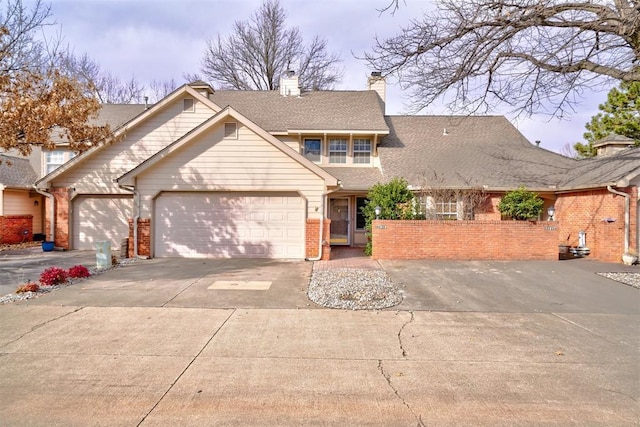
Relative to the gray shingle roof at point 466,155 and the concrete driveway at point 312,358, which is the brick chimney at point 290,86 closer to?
the gray shingle roof at point 466,155

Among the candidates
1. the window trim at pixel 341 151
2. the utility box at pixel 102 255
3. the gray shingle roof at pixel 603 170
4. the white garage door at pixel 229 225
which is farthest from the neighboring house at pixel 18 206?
the gray shingle roof at pixel 603 170

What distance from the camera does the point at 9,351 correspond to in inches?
193

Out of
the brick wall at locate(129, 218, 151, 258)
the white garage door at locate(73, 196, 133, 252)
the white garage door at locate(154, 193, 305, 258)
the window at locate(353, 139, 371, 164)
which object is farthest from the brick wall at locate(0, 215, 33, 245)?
the window at locate(353, 139, 371, 164)

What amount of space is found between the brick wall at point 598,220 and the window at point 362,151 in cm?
830

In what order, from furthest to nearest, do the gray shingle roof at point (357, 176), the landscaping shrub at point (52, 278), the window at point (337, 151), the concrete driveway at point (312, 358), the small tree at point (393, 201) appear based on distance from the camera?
the window at point (337, 151) → the gray shingle roof at point (357, 176) → the small tree at point (393, 201) → the landscaping shrub at point (52, 278) → the concrete driveway at point (312, 358)

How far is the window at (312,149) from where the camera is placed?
16938mm

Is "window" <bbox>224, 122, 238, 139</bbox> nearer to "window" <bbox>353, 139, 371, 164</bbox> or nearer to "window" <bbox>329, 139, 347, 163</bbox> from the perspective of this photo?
"window" <bbox>329, 139, 347, 163</bbox>

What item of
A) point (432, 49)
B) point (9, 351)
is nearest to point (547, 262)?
point (432, 49)

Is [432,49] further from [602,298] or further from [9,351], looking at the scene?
[9,351]

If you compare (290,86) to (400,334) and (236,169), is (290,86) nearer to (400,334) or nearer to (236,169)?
(236,169)

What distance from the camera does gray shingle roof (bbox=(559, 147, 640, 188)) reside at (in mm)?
12305

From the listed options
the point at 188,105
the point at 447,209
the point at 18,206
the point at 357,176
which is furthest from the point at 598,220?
the point at 18,206

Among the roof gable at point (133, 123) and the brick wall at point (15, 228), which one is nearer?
the roof gable at point (133, 123)

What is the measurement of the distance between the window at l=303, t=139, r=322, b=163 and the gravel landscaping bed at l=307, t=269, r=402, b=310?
7912 mm
